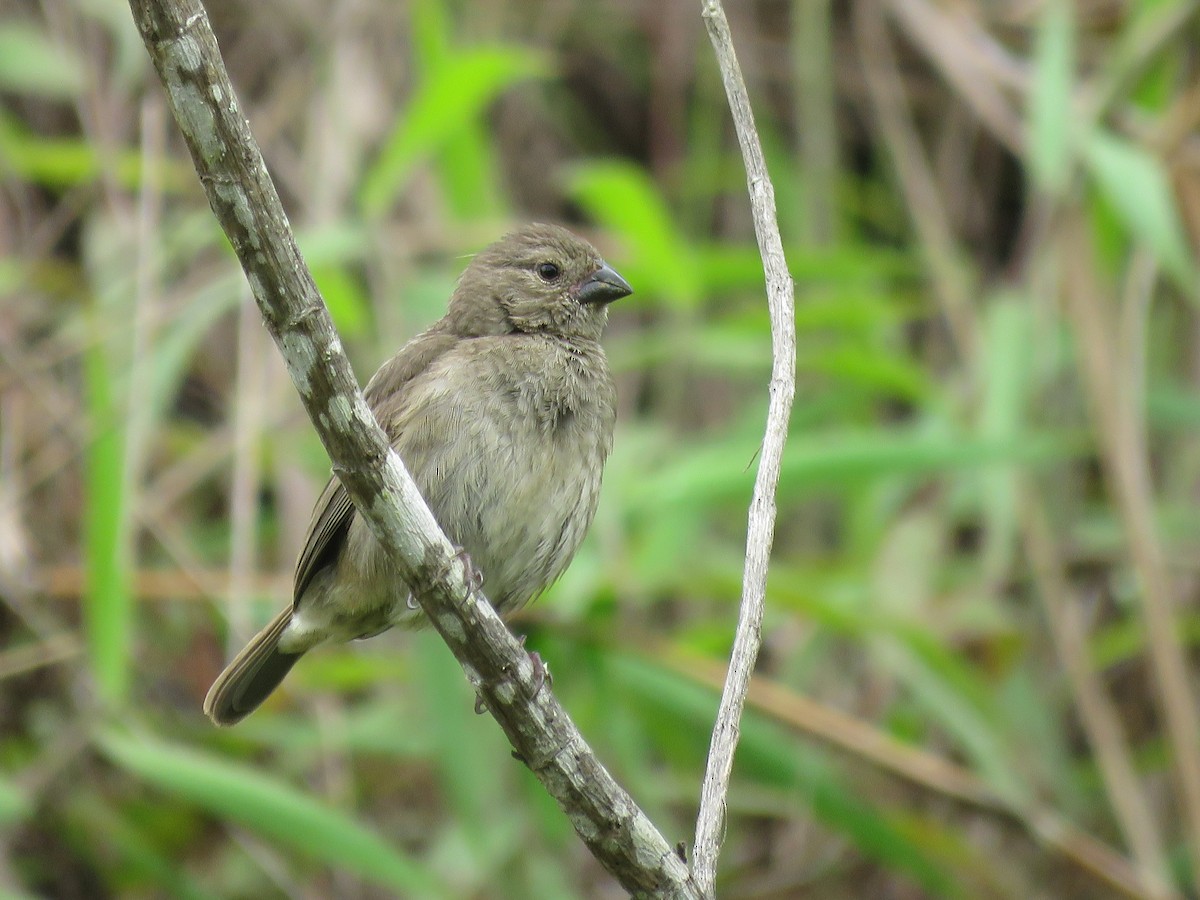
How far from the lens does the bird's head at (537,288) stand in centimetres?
371

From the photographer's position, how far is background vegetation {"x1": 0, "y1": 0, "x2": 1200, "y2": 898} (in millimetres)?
4289

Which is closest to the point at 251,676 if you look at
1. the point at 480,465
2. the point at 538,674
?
the point at 480,465

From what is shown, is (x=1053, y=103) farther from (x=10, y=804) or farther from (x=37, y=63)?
(x=10, y=804)

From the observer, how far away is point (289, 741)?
15.5 feet

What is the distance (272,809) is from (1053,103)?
9.76 feet

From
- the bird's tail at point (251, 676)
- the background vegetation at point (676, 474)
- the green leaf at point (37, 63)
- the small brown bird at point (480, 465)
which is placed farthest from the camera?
the green leaf at point (37, 63)

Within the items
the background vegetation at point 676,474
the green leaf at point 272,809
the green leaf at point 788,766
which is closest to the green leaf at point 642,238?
the background vegetation at point 676,474

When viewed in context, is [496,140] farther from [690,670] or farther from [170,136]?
[690,670]

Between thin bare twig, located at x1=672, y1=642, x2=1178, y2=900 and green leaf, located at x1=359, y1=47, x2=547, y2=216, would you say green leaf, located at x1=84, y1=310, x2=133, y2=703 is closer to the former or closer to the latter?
green leaf, located at x1=359, y1=47, x2=547, y2=216

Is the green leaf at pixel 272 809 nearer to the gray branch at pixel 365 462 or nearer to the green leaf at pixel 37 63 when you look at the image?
the gray branch at pixel 365 462

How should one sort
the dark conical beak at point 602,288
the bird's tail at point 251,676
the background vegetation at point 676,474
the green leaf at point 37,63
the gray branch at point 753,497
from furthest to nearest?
1. the green leaf at point 37,63
2. the background vegetation at point 676,474
3. the dark conical beak at point 602,288
4. the bird's tail at point 251,676
5. the gray branch at point 753,497

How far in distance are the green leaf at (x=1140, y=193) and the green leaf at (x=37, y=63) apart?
321 centimetres

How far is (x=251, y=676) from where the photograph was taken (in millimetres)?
3676

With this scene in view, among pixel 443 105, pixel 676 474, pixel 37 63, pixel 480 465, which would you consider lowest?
pixel 676 474
